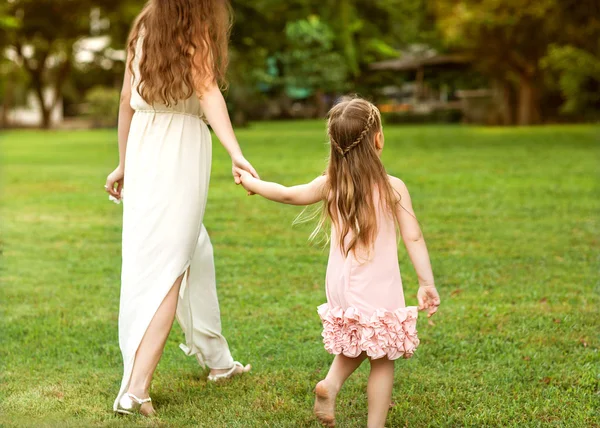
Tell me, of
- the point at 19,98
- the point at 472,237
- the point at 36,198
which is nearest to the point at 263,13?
the point at 36,198

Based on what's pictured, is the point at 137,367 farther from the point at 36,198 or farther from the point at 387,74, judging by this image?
the point at 387,74

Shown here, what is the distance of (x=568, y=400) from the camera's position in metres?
4.19

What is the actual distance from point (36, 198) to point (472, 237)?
6.55 metres

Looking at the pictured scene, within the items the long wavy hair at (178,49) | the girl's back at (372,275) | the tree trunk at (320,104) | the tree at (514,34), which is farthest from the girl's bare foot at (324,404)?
the tree trunk at (320,104)

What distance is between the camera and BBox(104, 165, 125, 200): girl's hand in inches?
168

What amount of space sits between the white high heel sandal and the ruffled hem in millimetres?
942

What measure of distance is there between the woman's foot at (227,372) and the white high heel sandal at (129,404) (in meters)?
0.61

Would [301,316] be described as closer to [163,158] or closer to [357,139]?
[163,158]

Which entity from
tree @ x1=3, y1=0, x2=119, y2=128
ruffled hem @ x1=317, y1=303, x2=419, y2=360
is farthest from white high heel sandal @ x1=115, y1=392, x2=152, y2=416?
tree @ x1=3, y1=0, x2=119, y2=128

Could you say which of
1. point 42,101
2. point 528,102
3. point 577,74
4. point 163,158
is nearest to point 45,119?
point 42,101

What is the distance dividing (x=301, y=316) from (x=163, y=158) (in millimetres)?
2174

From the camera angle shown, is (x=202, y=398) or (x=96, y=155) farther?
(x=96, y=155)

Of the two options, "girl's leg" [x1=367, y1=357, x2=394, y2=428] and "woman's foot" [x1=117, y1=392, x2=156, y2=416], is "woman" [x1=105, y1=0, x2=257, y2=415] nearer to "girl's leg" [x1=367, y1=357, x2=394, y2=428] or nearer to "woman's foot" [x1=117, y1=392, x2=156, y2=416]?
"woman's foot" [x1=117, y1=392, x2=156, y2=416]

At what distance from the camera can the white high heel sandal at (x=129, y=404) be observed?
156 inches
